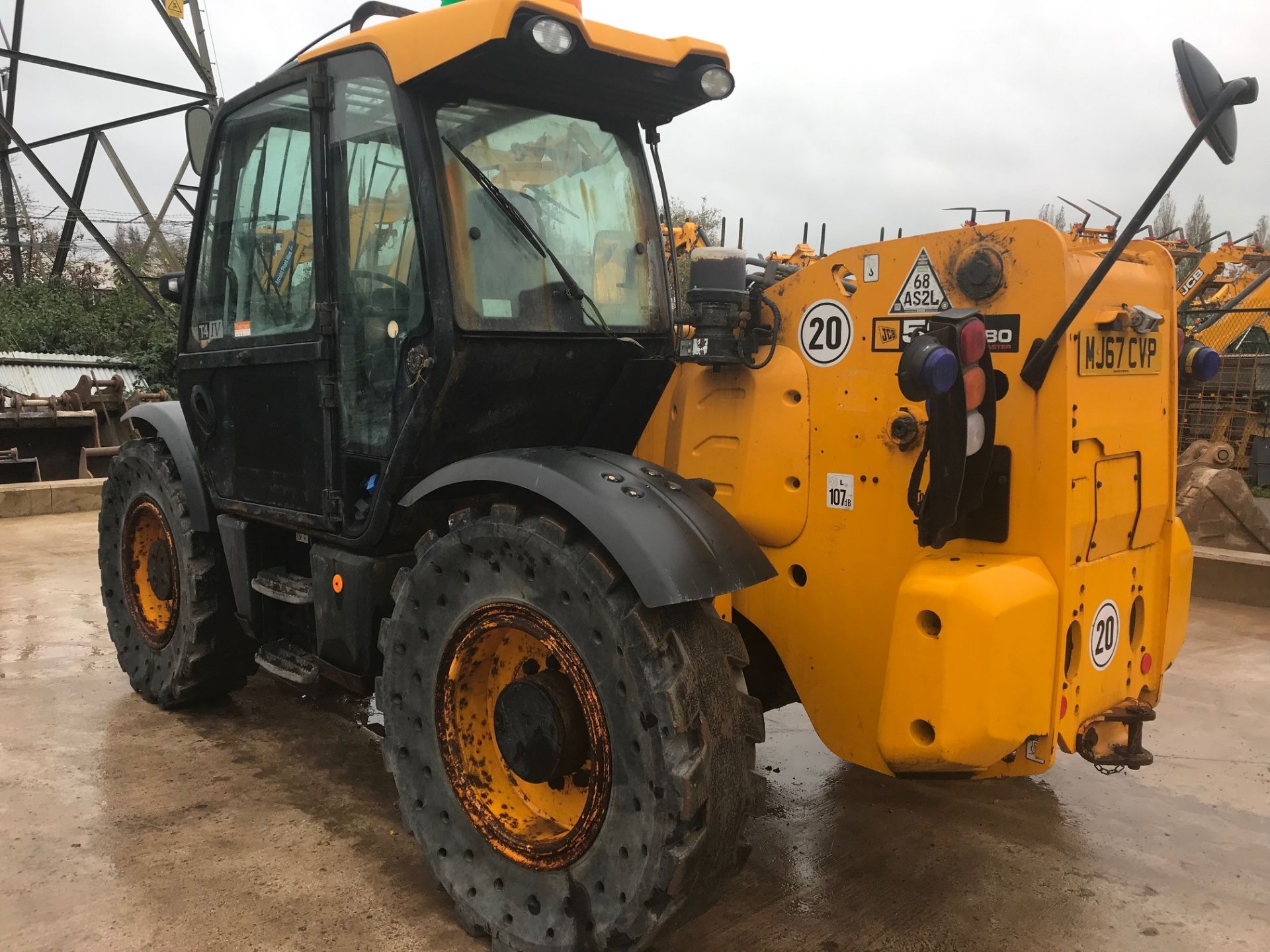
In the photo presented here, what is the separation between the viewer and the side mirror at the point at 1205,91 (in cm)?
217

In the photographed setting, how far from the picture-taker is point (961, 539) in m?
2.62

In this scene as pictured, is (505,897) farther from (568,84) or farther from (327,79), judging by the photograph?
(327,79)

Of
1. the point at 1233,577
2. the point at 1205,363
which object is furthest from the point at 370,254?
the point at 1233,577

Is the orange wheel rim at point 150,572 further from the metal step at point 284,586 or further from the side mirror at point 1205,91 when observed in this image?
the side mirror at point 1205,91

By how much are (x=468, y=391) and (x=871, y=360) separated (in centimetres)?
113

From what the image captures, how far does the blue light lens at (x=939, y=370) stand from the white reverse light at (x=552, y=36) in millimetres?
1222

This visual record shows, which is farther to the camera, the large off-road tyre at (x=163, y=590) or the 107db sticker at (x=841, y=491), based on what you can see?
the large off-road tyre at (x=163, y=590)

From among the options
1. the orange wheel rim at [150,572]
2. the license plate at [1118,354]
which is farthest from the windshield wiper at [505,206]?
the orange wheel rim at [150,572]

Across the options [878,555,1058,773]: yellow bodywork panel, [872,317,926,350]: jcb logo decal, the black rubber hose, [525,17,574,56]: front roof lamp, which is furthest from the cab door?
[878,555,1058,773]: yellow bodywork panel

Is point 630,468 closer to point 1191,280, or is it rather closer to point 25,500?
point 25,500

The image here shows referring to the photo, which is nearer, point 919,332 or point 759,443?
point 919,332

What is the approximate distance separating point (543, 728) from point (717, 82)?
1930 millimetres

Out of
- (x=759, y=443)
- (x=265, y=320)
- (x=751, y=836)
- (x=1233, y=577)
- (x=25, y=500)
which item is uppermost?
(x=265, y=320)

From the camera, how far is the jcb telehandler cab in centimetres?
237
